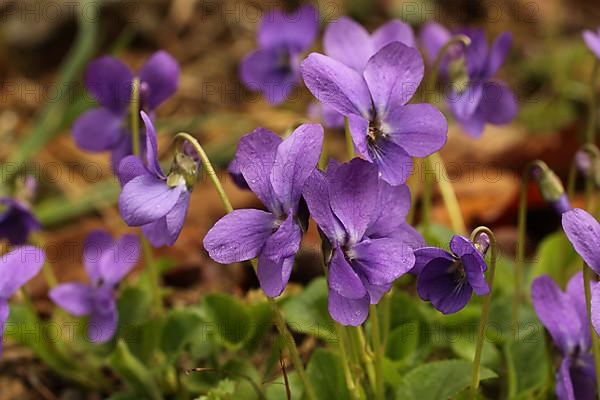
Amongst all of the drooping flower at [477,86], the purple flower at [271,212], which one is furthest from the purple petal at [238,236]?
the drooping flower at [477,86]

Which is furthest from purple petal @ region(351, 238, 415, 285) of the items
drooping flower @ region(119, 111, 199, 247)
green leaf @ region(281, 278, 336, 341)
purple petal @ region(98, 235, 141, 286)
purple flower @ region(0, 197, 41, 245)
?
purple flower @ region(0, 197, 41, 245)

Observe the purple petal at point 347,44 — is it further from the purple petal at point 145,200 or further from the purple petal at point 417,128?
the purple petal at point 145,200

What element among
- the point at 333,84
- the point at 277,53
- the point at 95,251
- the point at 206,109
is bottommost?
the point at 206,109

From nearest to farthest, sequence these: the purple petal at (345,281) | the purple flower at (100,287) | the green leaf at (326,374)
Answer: the purple petal at (345,281)
the green leaf at (326,374)
the purple flower at (100,287)

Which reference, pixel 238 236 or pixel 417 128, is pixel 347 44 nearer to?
pixel 417 128

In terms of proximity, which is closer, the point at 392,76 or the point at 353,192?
the point at 353,192

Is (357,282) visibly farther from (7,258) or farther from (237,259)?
(7,258)

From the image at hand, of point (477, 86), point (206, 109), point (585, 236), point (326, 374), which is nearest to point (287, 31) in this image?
point (477, 86)
